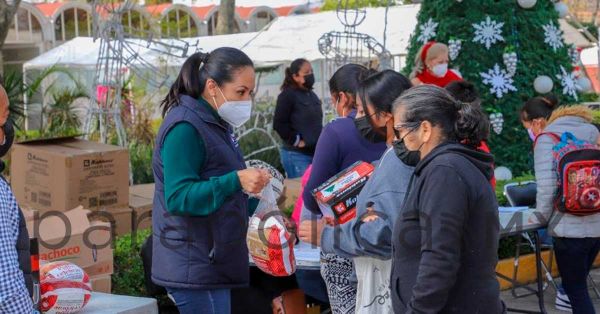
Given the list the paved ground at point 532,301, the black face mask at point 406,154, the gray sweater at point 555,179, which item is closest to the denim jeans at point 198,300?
the black face mask at point 406,154

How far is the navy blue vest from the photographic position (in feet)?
11.4

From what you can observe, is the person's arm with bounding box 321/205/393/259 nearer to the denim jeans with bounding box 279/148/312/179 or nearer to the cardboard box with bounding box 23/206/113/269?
the cardboard box with bounding box 23/206/113/269

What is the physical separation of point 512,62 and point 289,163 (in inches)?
93.8

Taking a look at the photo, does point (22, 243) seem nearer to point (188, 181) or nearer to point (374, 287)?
point (188, 181)

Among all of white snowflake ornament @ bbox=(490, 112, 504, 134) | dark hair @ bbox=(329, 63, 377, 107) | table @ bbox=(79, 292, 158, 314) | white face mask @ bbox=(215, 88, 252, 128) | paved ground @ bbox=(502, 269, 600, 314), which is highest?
dark hair @ bbox=(329, 63, 377, 107)

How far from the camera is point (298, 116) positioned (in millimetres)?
8766

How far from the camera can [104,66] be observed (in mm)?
7406

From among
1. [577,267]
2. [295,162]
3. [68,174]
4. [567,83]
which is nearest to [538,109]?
[577,267]

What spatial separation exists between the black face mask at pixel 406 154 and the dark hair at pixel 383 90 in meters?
0.53

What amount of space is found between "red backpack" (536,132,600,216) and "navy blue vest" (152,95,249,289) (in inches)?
102

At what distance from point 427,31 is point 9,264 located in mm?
6790

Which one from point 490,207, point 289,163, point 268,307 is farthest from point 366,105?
point 289,163

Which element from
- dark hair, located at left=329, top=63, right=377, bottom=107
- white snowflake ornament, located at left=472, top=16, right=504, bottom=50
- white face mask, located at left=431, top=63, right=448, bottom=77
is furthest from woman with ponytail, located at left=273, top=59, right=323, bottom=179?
dark hair, located at left=329, top=63, right=377, bottom=107

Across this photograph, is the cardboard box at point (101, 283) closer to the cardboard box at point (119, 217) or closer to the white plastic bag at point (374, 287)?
the cardboard box at point (119, 217)
